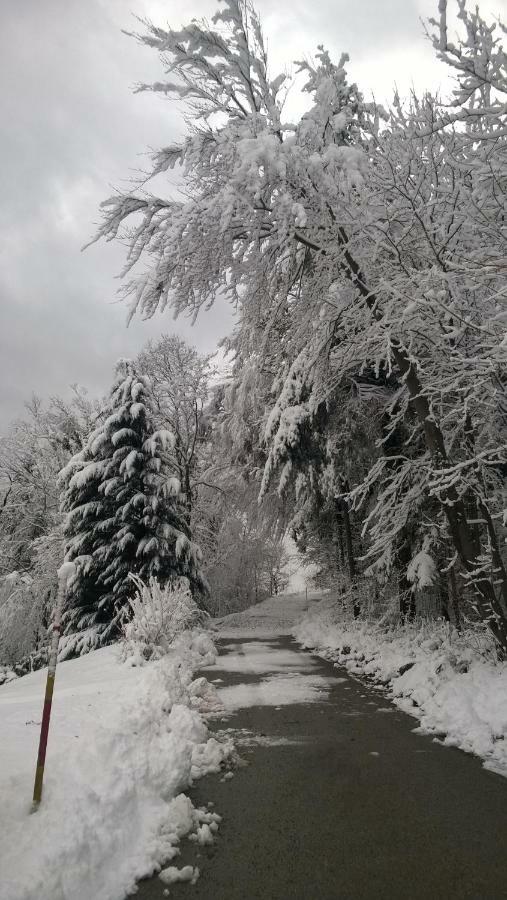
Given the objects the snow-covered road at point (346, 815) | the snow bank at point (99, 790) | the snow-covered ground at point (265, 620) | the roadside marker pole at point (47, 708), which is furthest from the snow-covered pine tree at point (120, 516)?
the roadside marker pole at point (47, 708)

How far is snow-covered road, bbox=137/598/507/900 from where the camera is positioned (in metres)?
2.87

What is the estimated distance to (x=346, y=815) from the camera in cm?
368

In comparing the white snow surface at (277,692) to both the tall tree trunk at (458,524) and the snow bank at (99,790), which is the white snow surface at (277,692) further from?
the tall tree trunk at (458,524)

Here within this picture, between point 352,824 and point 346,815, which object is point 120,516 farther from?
point 352,824

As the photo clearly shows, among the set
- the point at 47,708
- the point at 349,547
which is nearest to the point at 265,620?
the point at 349,547

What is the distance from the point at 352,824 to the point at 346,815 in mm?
149

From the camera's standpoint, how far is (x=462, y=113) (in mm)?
4426

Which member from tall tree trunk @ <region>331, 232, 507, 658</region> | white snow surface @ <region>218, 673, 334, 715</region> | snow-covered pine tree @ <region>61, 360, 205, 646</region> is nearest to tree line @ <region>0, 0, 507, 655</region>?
tall tree trunk @ <region>331, 232, 507, 658</region>

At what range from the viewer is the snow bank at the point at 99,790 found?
274cm

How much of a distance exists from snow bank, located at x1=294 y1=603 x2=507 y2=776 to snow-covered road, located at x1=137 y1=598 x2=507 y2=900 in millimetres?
297

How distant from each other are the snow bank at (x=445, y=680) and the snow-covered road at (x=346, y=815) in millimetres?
297

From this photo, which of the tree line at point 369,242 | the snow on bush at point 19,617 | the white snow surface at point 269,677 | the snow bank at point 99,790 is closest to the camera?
the snow bank at point 99,790

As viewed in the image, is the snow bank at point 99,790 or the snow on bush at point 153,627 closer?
the snow bank at point 99,790

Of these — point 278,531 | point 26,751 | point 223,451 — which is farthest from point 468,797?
point 223,451
